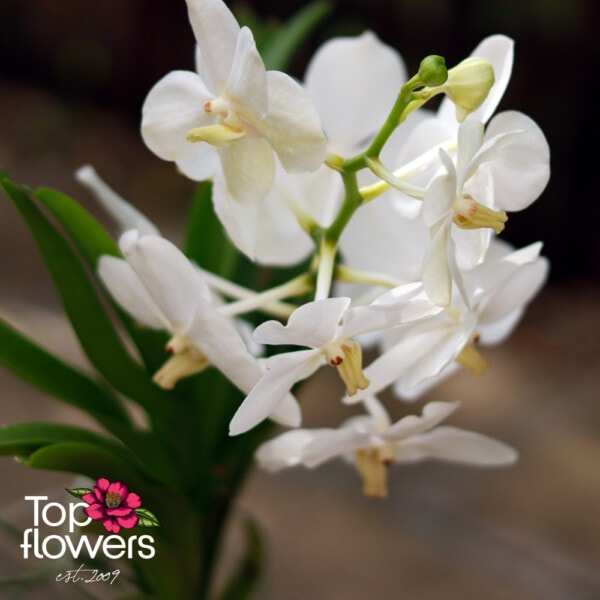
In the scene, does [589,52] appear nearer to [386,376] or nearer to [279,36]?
[279,36]

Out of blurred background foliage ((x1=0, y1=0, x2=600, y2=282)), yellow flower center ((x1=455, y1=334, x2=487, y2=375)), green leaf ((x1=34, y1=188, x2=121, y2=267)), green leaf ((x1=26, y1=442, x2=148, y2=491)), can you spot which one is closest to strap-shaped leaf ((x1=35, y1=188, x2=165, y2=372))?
green leaf ((x1=34, y1=188, x2=121, y2=267))

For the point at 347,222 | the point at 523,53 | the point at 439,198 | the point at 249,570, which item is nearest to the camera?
the point at 439,198

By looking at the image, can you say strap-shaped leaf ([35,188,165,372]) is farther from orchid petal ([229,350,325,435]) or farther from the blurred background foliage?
the blurred background foliage

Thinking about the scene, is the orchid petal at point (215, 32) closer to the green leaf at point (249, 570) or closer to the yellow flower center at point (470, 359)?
the yellow flower center at point (470, 359)

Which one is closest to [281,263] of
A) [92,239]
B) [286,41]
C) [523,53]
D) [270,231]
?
[270,231]

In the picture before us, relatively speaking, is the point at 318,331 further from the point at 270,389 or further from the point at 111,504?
the point at 111,504
